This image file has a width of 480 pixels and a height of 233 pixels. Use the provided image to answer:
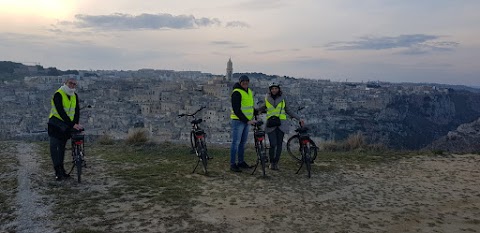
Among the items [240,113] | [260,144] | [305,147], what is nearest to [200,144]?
[240,113]

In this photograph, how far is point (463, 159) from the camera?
33.0 feet

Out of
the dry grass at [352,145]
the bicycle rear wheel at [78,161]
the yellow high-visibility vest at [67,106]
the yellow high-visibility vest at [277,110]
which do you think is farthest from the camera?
the dry grass at [352,145]

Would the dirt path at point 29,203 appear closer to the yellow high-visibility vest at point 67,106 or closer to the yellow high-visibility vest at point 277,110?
the yellow high-visibility vest at point 67,106

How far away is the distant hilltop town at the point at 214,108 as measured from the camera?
43250 mm

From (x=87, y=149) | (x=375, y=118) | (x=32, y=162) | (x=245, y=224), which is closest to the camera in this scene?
(x=245, y=224)

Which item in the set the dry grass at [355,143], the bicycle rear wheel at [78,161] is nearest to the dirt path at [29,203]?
the bicycle rear wheel at [78,161]

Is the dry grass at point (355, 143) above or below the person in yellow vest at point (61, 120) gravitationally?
below

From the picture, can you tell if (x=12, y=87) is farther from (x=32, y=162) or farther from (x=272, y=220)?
(x=272, y=220)

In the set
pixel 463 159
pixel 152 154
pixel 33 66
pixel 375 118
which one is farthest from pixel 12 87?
pixel 463 159

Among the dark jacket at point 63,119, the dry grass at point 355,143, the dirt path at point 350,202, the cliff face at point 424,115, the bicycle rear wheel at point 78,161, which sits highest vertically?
the dark jacket at point 63,119

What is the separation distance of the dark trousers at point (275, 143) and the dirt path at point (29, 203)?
14.1ft

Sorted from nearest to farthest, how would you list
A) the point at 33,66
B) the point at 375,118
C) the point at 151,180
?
the point at 151,180 < the point at 375,118 < the point at 33,66

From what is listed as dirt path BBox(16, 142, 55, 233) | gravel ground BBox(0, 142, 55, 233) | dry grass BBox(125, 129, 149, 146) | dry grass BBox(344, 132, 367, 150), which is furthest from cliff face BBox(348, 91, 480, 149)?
gravel ground BBox(0, 142, 55, 233)

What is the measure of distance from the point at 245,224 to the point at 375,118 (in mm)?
73028
